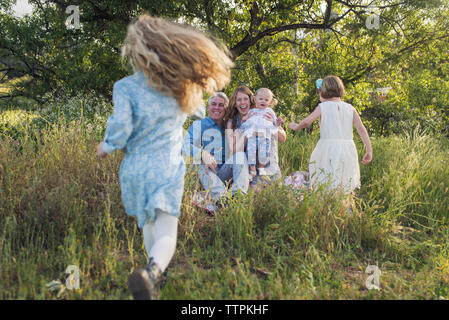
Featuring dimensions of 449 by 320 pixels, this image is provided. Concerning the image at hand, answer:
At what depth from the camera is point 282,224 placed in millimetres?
3033

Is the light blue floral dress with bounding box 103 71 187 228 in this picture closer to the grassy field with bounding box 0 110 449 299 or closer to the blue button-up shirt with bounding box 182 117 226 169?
the grassy field with bounding box 0 110 449 299

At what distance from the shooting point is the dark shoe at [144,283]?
1768mm

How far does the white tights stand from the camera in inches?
77.0

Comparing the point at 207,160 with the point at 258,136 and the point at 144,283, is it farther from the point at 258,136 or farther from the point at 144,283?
the point at 144,283

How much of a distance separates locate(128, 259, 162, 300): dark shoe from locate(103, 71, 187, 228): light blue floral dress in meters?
0.37

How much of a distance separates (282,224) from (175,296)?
3.83 ft

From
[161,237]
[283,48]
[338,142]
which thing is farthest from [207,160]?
[283,48]

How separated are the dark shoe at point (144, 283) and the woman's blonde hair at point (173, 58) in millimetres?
956

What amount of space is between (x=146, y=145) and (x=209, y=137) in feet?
6.21

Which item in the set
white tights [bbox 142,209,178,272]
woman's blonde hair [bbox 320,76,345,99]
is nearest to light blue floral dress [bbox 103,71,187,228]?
white tights [bbox 142,209,178,272]

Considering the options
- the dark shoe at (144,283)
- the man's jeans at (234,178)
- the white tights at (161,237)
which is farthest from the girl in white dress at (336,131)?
the dark shoe at (144,283)

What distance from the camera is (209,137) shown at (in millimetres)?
3994

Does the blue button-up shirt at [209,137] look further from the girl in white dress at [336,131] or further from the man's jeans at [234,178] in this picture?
the girl in white dress at [336,131]
